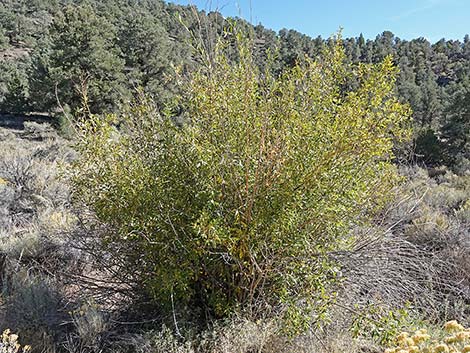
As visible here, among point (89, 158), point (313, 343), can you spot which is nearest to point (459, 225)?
point (313, 343)

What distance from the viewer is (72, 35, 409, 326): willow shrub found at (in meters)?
2.79

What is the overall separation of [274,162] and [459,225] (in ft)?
13.6

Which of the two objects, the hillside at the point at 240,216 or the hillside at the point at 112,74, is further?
the hillside at the point at 112,74

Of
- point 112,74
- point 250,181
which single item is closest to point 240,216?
point 250,181

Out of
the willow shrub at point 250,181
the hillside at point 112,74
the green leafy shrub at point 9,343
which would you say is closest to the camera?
the green leafy shrub at point 9,343

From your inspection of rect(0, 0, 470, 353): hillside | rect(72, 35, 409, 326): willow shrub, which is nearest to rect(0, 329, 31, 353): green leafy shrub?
rect(0, 0, 470, 353): hillside

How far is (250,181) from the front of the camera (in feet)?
9.45

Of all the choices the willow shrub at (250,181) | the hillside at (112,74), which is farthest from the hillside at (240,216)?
the hillside at (112,74)

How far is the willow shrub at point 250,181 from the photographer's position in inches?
110

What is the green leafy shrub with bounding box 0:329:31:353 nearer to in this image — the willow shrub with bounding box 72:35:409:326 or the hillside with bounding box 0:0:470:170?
the willow shrub with bounding box 72:35:409:326

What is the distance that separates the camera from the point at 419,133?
25703mm

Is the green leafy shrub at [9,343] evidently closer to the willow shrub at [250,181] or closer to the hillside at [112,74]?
the willow shrub at [250,181]

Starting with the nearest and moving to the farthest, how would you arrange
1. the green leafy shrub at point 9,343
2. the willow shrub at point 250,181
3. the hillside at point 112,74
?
the green leafy shrub at point 9,343, the willow shrub at point 250,181, the hillside at point 112,74

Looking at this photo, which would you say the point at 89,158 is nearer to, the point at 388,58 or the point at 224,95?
the point at 224,95
